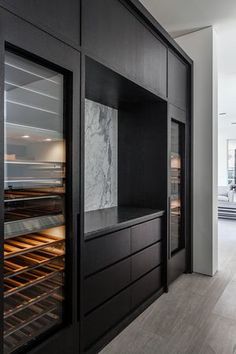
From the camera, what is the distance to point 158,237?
108 inches

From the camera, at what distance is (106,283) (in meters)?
2.00

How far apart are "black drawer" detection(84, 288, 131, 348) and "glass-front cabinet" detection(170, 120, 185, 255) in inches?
46.1

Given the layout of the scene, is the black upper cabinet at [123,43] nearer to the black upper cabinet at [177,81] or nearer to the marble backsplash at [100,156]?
the black upper cabinet at [177,81]

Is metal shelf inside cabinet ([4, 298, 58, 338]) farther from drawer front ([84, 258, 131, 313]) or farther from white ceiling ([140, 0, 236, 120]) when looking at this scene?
white ceiling ([140, 0, 236, 120])

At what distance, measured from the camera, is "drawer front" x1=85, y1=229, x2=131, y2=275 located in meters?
1.83

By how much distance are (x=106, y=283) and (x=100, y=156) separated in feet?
4.59

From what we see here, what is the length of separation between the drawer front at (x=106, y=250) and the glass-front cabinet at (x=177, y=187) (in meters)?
1.17

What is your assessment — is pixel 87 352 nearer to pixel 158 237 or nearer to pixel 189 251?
pixel 158 237

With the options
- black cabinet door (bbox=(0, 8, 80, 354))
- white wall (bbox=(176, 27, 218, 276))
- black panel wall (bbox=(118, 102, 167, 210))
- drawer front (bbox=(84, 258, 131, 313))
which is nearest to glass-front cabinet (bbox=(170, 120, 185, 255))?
white wall (bbox=(176, 27, 218, 276))

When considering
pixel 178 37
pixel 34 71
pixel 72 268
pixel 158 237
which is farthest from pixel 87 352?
pixel 178 37

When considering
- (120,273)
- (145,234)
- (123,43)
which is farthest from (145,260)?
(123,43)

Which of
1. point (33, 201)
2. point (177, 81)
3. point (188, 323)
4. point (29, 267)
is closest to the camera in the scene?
point (29, 267)

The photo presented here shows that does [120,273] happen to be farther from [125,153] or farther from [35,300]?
[125,153]

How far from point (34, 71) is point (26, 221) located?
876 mm
